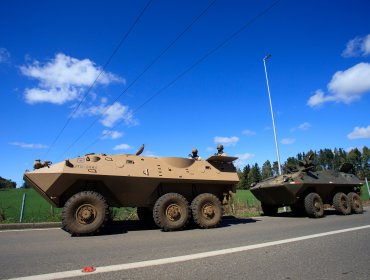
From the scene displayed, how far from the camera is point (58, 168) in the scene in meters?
7.92

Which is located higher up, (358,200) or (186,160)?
(186,160)

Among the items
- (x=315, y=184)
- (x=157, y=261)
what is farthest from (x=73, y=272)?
(x=315, y=184)

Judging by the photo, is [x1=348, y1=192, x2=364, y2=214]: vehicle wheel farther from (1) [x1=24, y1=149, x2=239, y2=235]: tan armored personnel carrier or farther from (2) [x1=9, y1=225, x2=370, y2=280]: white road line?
(2) [x1=9, y1=225, x2=370, y2=280]: white road line

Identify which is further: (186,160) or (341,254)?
(186,160)

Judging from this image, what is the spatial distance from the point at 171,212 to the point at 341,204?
26.6ft

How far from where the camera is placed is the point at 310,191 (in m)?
13.1

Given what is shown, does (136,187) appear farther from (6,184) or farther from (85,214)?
(6,184)

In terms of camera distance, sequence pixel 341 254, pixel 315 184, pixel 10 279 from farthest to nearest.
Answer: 1. pixel 315 184
2. pixel 341 254
3. pixel 10 279

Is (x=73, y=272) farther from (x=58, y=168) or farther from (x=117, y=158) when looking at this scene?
(x=117, y=158)

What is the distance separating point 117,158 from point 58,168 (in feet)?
4.96

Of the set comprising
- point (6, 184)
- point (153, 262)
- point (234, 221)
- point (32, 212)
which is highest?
point (6, 184)

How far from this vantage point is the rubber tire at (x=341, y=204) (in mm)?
13352

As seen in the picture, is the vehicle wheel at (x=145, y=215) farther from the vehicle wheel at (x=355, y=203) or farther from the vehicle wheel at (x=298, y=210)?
the vehicle wheel at (x=355, y=203)

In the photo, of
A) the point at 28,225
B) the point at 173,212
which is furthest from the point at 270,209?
the point at 28,225
